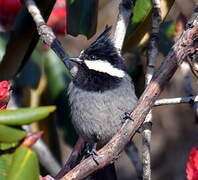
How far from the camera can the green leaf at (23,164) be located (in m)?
1.50

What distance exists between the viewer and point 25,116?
1.46m

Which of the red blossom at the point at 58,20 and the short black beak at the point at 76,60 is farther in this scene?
the red blossom at the point at 58,20

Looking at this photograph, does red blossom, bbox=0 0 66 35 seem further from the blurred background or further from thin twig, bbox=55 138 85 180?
thin twig, bbox=55 138 85 180

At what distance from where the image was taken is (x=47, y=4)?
3135mm

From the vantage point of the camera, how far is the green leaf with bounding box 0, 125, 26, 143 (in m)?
1.45

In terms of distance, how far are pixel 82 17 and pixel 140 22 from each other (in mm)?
283

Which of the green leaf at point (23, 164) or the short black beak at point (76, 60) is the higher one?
the short black beak at point (76, 60)

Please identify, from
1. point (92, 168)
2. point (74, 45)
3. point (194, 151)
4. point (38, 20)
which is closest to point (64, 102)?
point (38, 20)

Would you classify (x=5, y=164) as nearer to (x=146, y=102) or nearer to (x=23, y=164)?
(x=23, y=164)

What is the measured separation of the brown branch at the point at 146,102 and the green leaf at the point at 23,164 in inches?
22.5

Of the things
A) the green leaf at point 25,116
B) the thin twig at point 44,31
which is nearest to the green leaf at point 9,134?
the green leaf at point 25,116

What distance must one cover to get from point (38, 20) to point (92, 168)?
40.5 inches

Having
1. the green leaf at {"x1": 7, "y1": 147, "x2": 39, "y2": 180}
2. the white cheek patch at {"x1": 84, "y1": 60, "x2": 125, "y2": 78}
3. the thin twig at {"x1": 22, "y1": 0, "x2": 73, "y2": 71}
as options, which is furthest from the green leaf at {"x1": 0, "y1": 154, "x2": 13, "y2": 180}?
the white cheek patch at {"x1": 84, "y1": 60, "x2": 125, "y2": 78}

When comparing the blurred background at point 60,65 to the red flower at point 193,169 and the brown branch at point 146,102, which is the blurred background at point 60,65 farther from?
→ the red flower at point 193,169
